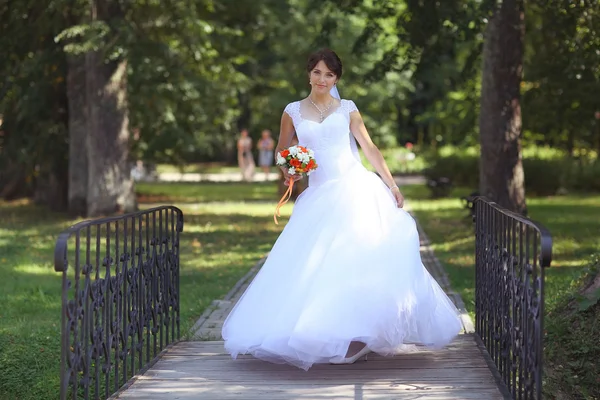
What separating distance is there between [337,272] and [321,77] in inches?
59.6

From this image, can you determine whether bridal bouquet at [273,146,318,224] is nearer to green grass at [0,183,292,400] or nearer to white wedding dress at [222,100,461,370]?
white wedding dress at [222,100,461,370]

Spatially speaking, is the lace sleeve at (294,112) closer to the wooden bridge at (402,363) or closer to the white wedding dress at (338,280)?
the white wedding dress at (338,280)

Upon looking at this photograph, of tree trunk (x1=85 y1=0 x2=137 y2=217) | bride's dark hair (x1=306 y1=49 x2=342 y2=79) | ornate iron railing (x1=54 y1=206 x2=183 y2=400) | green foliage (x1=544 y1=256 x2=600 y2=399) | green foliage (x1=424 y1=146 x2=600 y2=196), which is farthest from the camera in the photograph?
green foliage (x1=424 y1=146 x2=600 y2=196)

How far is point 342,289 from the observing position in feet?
23.5

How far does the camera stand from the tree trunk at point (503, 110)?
1869 cm

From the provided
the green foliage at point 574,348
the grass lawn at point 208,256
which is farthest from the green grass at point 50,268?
the green foliage at point 574,348

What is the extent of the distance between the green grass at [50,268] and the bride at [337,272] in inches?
75.6

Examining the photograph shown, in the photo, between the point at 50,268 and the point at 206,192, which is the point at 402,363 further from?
the point at 206,192

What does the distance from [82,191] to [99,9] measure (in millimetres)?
4499

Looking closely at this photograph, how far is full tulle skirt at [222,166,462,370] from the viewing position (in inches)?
276

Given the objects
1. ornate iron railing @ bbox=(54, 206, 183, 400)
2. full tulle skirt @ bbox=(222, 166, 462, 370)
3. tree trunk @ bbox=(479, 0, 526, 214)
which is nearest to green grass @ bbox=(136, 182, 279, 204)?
tree trunk @ bbox=(479, 0, 526, 214)

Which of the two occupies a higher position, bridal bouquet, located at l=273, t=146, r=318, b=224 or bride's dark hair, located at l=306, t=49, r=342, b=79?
bride's dark hair, located at l=306, t=49, r=342, b=79

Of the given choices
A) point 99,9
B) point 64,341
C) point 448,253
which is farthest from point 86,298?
point 99,9

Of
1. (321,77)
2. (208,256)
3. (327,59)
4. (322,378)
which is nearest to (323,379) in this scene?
(322,378)
